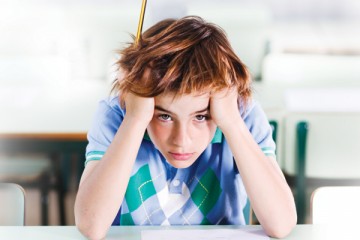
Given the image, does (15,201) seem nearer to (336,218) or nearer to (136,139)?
(136,139)

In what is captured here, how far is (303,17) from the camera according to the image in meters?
1.80

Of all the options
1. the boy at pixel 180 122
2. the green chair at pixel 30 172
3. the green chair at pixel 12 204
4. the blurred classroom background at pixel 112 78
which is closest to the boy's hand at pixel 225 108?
the boy at pixel 180 122

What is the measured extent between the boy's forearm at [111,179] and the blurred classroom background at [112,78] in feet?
2.22

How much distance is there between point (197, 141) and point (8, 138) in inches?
38.3

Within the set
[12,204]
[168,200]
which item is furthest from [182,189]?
[12,204]

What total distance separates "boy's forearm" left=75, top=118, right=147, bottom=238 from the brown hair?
70 millimetres

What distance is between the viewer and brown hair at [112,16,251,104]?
964mm

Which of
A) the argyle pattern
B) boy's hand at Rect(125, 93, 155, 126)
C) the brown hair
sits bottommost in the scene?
the argyle pattern

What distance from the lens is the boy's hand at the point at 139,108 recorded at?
974mm

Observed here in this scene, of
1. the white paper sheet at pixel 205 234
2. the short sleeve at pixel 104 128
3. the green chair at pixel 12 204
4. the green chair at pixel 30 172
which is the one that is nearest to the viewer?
the white paper sheet at pixel 205 234

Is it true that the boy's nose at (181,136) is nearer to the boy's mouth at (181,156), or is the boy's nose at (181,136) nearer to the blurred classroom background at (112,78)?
the boy's mouth at (181,156)

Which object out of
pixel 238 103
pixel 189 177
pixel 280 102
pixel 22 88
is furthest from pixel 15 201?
pixel 280 102

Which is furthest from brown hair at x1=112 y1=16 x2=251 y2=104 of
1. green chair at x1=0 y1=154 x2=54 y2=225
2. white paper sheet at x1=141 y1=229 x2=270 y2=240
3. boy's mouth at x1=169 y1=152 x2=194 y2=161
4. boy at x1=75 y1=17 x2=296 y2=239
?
green chair at x1=0 y1=154 x2=54 y2=225

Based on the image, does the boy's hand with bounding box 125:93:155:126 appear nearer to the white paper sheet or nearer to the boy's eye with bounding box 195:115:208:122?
the boy's eye with bounding box 195:115:208:122
